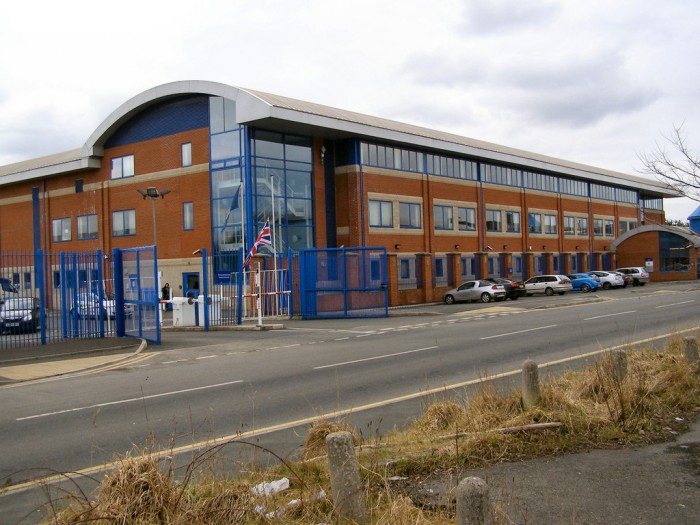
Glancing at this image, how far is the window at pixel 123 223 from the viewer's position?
3966cm

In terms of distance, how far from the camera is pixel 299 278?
2919 centimetres

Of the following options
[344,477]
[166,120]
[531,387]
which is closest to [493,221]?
[166,120]

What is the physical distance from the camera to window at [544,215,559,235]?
180ft

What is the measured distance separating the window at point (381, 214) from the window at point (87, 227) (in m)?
18.0

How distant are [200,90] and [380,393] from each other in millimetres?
28615

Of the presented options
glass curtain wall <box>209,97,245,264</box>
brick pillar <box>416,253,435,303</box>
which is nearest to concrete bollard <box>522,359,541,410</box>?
glass curtain wall <box>209,97,245,264</box>

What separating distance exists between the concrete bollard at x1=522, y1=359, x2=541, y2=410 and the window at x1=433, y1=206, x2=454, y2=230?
118 feet

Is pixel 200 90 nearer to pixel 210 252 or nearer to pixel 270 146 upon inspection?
pixel 270 146

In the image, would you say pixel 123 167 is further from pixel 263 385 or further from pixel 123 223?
pixel 263 385

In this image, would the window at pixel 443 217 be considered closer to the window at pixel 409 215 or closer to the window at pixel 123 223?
the window at pixel 409 215

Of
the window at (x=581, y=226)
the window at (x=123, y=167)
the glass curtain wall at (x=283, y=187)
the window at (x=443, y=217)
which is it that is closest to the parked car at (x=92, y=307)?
the glass curtain wall at (x=283, y=187)

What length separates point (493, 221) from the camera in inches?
1905

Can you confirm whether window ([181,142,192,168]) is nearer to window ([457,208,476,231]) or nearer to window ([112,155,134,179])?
window ([112,155,134,179])

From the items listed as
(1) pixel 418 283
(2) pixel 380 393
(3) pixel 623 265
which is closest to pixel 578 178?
(3) pixel 623 265
